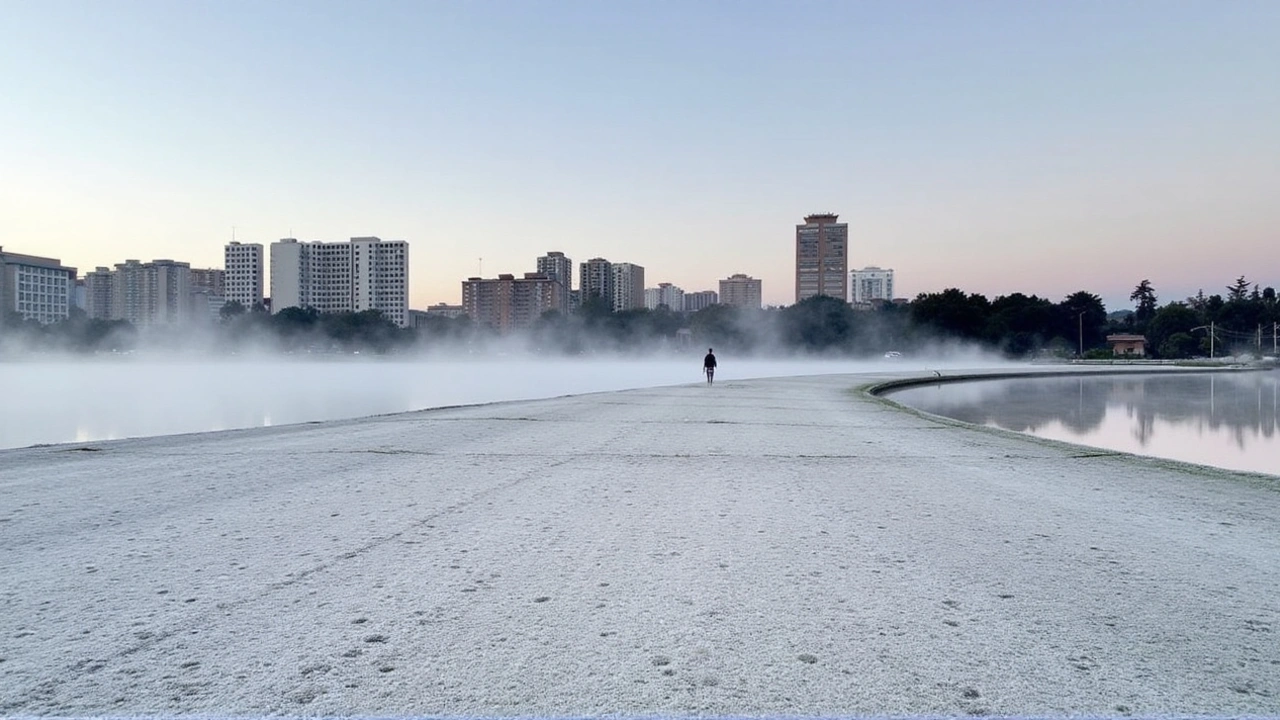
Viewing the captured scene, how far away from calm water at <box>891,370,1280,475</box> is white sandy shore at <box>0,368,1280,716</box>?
8698 mm

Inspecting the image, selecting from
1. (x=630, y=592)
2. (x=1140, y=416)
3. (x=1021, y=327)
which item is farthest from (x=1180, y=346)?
(x=630, y=592)

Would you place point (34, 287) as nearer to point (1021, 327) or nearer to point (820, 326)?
point (820, 326)

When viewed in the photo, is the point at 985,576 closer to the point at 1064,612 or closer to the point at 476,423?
the point at 1064,612

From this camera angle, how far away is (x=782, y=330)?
128750mm

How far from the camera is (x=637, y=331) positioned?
6014 inches

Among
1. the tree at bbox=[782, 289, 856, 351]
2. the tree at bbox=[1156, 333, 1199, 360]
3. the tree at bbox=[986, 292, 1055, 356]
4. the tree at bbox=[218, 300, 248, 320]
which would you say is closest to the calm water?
the tree at bbox=[986, 292, 1055, 356]

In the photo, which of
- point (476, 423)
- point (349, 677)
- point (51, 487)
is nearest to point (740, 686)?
point (349, 677)

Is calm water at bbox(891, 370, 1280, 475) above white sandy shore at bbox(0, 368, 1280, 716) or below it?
below

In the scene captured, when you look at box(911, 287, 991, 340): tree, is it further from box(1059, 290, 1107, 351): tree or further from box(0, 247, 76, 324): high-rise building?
box(0, 247, 76, 324): high-rise building

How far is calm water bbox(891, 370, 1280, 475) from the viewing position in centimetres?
1628

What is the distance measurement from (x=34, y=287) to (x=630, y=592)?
211 m

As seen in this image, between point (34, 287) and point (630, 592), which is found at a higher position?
point (34, 287)

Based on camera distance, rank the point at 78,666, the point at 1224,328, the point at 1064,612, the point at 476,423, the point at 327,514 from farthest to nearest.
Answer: the point at 1224,328
the point at 476,423
the point at 327,514
the point at 1064,612
the point at 78,666

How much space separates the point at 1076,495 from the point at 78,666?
800cm
